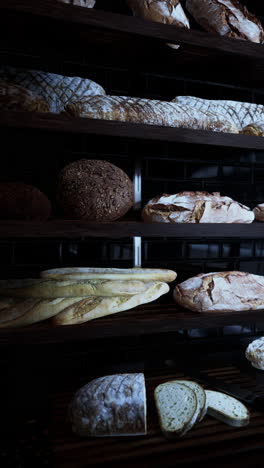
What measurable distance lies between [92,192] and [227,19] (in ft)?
2.45

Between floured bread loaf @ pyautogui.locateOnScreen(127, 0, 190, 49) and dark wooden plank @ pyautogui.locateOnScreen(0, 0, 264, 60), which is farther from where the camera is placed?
floured bread loaf @ pyautogui.locateOnScreen(127, 0, 190, 49)

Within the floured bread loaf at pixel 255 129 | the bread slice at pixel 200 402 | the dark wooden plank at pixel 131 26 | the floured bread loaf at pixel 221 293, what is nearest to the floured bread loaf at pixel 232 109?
the floured bread loaf at pixel 255 129

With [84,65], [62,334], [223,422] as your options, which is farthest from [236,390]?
[84,65]

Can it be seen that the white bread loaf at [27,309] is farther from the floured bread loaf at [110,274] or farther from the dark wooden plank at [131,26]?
the dark wooden plank at [131,26]

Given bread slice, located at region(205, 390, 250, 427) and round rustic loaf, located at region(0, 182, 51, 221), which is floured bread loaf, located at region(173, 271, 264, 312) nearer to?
bread slice, located at region(205, 390, 250, 427)

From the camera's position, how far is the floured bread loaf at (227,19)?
4.61 ft

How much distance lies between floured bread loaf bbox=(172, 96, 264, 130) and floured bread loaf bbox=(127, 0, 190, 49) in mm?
218

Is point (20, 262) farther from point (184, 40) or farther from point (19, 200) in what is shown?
point (184, 40)

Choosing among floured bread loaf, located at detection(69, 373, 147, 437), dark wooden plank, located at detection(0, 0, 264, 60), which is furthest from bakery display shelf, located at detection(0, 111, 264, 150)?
floured bread loaf, located at detection(69, 373, 147, 437)

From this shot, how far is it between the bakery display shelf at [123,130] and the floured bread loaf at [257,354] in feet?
2.58

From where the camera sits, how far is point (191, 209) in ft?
4.40

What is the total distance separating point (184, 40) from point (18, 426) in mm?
1256

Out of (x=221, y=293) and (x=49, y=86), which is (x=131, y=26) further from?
(x=221, y=293)

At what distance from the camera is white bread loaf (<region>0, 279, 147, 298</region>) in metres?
1.27
